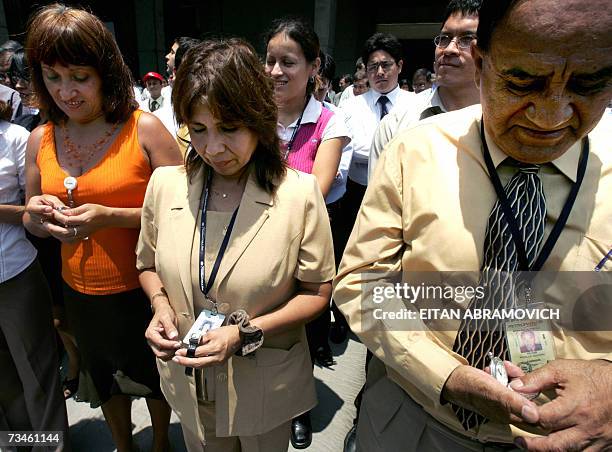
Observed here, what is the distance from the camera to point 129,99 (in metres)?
1.91

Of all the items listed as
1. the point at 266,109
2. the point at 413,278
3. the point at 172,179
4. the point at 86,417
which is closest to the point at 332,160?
the point at 266,109

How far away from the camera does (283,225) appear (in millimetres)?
1448

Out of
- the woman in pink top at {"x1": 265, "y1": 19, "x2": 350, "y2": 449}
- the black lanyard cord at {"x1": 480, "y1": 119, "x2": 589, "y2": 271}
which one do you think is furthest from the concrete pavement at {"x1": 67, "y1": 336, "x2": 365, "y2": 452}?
the black lanyard cord at {"x1": 480, "y1": 119, "x2": 589, "y2": 271}

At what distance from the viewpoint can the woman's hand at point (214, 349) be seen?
128 centimetres

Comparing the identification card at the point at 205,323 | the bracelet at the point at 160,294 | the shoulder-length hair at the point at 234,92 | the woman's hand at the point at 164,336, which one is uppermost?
the shoulder-length hair at the point at 234,92

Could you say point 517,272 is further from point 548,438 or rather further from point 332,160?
point 332,160

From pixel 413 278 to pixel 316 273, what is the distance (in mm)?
495

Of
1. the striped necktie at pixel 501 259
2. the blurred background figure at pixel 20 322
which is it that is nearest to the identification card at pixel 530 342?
the striped necktie at pixel 501 259

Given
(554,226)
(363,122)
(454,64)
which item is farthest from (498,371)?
(363,122)

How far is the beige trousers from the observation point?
1.54 meters

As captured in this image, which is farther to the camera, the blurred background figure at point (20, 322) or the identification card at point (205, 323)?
the blurred background figure at point (20, 322)

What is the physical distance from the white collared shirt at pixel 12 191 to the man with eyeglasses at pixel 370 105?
219 cm

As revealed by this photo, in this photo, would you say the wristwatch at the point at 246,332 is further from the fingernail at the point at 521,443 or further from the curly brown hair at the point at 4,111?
the curly brown hair at the point at 4,111

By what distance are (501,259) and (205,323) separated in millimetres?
952
